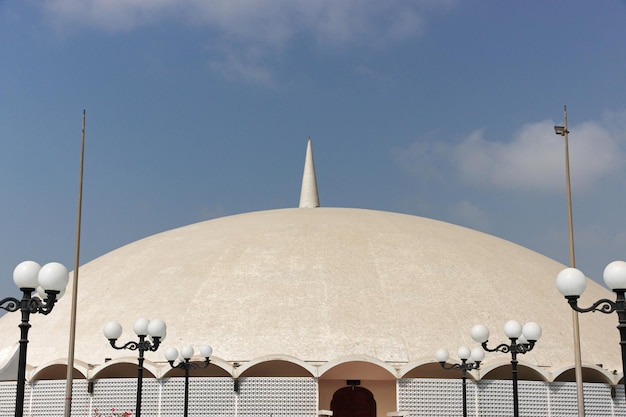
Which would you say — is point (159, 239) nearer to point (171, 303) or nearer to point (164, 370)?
point (171, 303)

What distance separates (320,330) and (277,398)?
8.41 ft

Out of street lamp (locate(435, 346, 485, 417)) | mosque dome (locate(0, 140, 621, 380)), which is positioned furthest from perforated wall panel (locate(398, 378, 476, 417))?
street lamp (locate(435, 346, 485, 417))

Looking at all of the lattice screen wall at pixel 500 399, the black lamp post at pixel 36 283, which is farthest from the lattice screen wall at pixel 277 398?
the black lamp post at pixel 36 283

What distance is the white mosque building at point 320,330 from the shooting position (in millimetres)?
22594

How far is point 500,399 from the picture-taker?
903 inches

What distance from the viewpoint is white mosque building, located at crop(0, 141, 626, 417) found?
2259 centimetres

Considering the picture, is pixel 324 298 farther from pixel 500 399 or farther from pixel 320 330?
pixel 500 399

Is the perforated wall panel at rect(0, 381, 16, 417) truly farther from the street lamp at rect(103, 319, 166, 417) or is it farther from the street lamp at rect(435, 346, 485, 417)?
the street lamp at rect(435, 346, 485, 417)

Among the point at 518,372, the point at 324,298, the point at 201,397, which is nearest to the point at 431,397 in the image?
the point at 518,372

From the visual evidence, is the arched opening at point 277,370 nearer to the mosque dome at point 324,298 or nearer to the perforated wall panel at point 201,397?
the mosque dome at point 324,298

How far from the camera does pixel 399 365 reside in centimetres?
2291

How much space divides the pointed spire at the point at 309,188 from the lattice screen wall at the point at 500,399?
16.6 meters


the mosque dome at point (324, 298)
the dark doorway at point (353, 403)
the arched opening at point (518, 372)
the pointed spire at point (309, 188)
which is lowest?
the dark doorway at point (353, 403)

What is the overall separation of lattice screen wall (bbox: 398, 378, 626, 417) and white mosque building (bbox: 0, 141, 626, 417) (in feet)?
0.13
